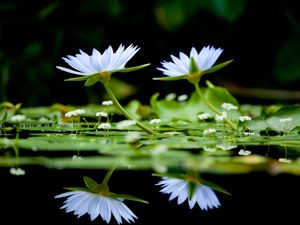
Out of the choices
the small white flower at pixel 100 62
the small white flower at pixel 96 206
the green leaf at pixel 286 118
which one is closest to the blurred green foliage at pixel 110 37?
the green leaf at pixel 286 118

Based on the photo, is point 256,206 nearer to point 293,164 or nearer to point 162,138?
point 293,164

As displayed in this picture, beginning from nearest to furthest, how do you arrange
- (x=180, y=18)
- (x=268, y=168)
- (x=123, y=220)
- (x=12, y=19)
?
(x=123, y=220), (x=268, y=168), (x=180, y=18), (x=12, y=19)

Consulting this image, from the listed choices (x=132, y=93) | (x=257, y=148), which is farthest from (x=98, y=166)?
(x=132, y=93)

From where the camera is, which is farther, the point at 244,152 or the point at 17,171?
the point at 244,152

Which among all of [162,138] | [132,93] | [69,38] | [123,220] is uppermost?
[69,38]

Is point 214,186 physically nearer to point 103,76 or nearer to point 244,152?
point 244,152

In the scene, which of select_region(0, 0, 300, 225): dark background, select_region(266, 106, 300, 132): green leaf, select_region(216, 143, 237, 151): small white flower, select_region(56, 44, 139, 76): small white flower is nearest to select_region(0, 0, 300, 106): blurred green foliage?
select_region(0, 0, 300, 225): dark background

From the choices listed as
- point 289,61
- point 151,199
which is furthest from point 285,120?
point 289,61
